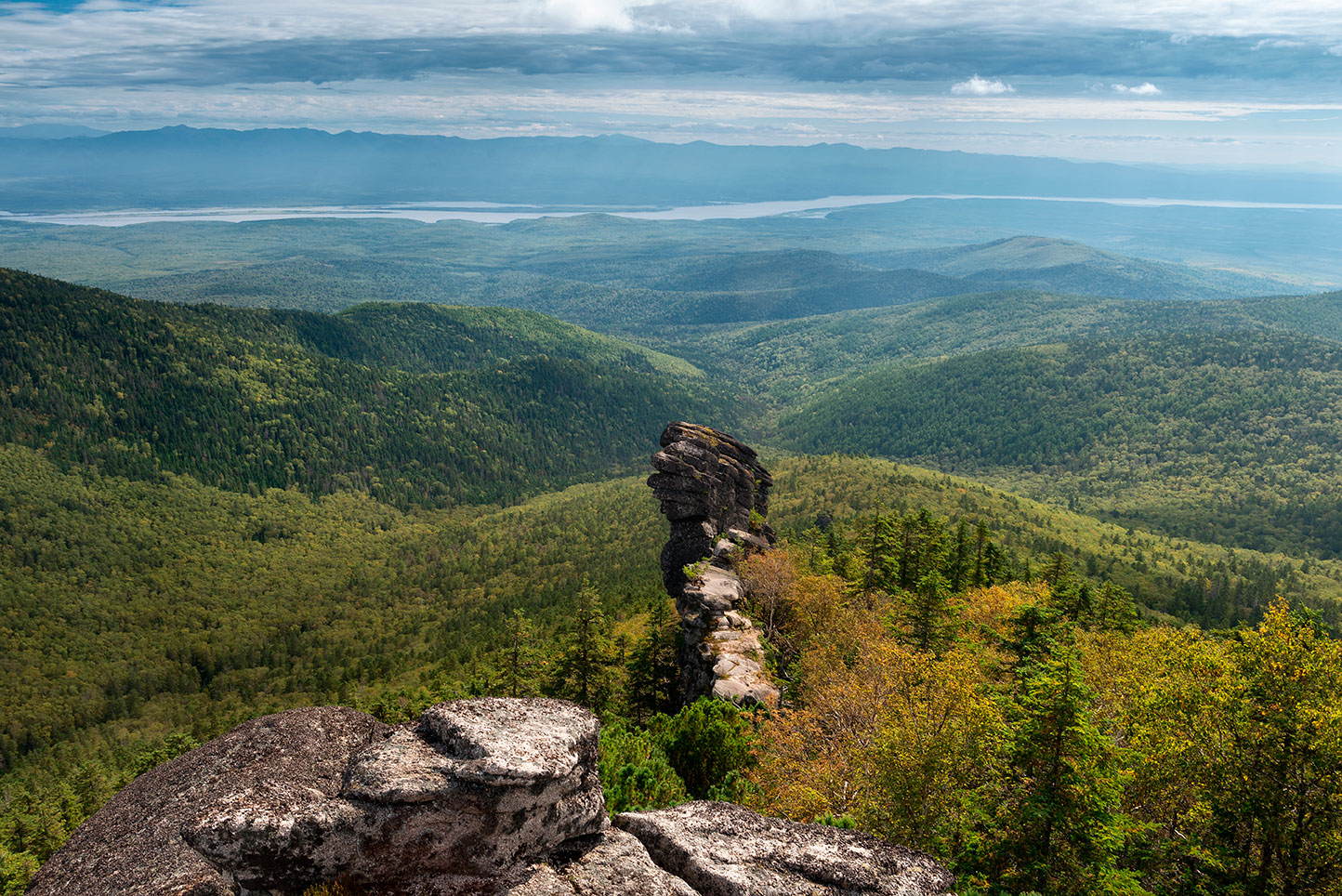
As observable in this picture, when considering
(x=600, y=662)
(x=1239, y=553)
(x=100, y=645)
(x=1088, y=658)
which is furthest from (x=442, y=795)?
(x=1239, y=553)

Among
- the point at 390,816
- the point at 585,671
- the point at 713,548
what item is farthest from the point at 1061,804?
the point at 713,548

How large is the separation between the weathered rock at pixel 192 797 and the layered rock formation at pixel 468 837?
3.1 inches

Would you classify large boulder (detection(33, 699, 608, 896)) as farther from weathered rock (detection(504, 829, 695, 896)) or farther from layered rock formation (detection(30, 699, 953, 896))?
weathered rock (detection(504, 829, 695, 896))

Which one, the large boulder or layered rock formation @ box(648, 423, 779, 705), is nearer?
the large boulder

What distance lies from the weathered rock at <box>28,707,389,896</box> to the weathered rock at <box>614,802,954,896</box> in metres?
10.3

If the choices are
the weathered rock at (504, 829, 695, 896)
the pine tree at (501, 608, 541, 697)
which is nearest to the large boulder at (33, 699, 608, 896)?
the weathered rock at (504, 829, 695, 896)

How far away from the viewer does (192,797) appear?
2466 centimetres

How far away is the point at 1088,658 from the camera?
49531mm

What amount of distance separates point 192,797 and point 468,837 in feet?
39.0

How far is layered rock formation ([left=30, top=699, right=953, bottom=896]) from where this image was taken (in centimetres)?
1939

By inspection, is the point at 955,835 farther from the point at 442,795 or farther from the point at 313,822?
the point at 313,822

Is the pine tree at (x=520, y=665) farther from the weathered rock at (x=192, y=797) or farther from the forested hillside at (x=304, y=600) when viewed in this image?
the weathered rock at (x=192, y=797)

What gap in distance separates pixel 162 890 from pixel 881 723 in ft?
101

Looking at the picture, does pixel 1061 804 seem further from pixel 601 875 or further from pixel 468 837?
pixel 468 837
